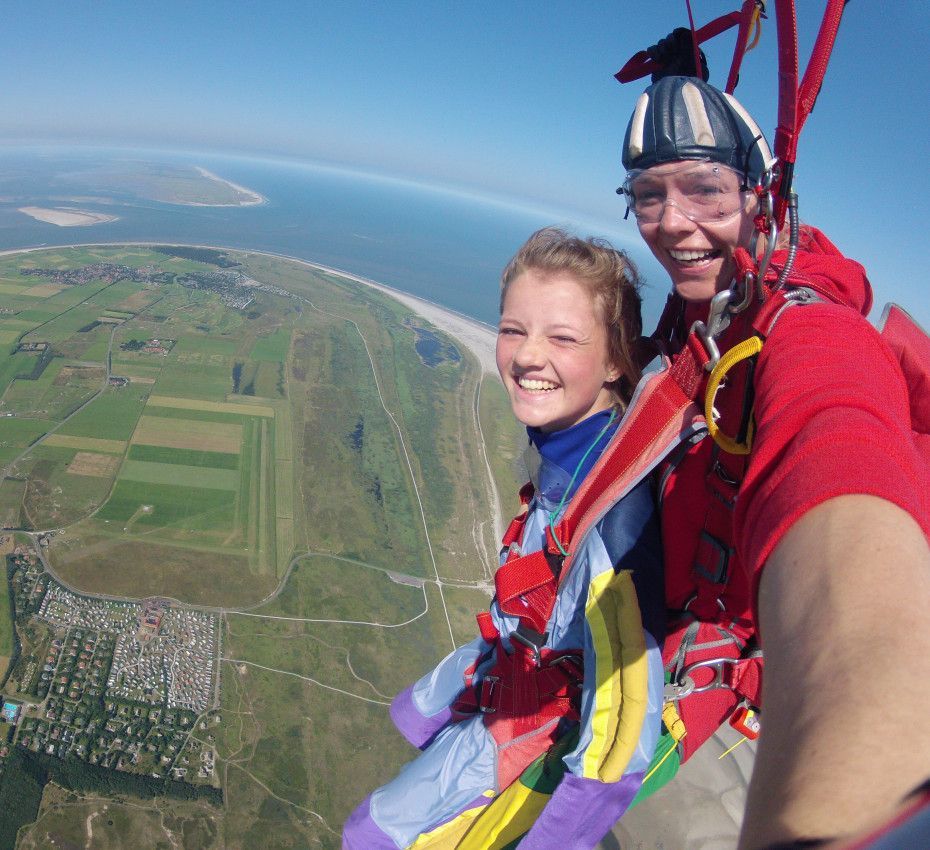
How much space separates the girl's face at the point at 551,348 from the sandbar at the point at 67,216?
69.9 meters

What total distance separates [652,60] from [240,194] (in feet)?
342

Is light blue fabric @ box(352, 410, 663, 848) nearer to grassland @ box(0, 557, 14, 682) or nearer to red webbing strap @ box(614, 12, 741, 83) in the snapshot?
red webbing strap @ box(614, 12, 741, 83)

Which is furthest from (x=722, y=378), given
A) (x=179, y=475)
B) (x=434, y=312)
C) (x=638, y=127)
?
(x=434, y=312)

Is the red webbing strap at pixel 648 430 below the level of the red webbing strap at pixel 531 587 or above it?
above

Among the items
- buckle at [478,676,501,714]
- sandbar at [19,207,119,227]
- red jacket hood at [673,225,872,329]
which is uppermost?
sandbar at [19,207,119,227]

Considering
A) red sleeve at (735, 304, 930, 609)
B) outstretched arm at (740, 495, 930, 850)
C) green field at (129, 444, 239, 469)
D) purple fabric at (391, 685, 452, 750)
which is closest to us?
outstretched arm at (740, 495, 930, 850)

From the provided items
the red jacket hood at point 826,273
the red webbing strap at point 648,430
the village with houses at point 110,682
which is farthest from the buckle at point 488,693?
the village with houses at point 110,682

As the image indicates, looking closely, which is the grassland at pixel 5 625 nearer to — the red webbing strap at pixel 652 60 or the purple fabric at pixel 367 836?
the purple fabric at pixel 367 836

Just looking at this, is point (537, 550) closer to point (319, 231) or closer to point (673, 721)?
point (673, 721)

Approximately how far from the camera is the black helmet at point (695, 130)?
1558mm

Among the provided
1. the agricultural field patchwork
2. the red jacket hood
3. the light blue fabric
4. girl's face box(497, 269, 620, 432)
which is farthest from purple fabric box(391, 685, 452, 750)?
the agricultural field patchwork

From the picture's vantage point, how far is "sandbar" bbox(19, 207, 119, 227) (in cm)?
5699

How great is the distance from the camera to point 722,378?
1180 mm

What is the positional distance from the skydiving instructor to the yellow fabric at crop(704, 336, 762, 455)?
20 mm
